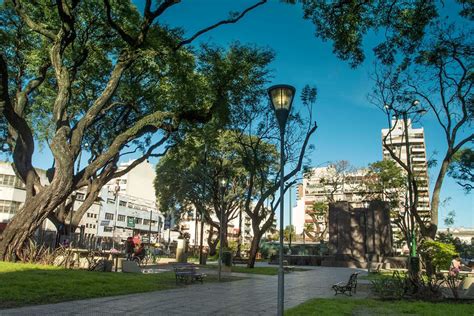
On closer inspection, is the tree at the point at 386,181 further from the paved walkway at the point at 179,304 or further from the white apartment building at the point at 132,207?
the white apartment building at the point at 132,207

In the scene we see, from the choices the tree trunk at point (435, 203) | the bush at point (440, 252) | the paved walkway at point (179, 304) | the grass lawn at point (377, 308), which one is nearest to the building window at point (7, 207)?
the paved walkway at point (179, 304)

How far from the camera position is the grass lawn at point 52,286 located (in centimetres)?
851

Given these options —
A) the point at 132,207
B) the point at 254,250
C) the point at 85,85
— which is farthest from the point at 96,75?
the point at 132,207

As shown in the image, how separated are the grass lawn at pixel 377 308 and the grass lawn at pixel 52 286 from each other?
4.86m

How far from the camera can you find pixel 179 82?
70.6 ft

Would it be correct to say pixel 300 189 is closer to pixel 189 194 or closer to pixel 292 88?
pixel 189 194

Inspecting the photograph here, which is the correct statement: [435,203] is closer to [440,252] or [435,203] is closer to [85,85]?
[440,252]

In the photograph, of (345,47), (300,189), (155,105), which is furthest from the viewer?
(300,189)

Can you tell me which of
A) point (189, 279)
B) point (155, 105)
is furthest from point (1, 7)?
point (189, 279)

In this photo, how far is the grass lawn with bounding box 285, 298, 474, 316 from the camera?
356 inches

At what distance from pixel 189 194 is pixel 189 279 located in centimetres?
2565

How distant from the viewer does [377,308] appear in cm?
998

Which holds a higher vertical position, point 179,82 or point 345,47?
point 179,82

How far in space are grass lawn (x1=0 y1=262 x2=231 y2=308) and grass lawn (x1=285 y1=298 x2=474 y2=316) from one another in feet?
15.9
